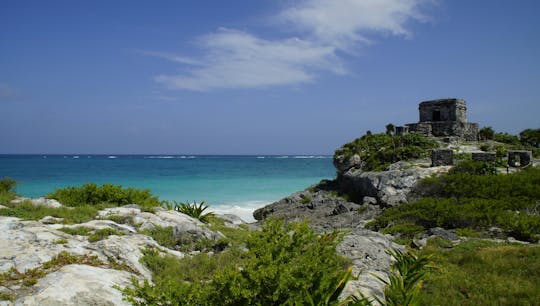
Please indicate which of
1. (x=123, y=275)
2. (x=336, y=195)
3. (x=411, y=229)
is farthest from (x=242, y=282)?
(x=336, y=195)

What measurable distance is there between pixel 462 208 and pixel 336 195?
36.3 ft

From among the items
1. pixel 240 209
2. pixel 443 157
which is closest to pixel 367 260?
pixel 443 157

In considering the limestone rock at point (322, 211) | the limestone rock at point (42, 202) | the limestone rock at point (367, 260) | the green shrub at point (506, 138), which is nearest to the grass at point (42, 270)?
the limestone rock at point (367, 260)

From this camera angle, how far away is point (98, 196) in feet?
42.4

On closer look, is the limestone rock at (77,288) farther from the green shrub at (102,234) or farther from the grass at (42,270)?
the green shrub at (102,234)

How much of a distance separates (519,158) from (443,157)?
3.93 meters

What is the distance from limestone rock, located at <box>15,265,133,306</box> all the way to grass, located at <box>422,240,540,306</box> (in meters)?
5.07

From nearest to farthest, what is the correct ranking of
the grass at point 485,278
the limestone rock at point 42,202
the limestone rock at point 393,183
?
the grass at point 485,278 < the limestone rock at point 42,202 < the limestone rock at point 393,183

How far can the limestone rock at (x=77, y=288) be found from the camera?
4.72m

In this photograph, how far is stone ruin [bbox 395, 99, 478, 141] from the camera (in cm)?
2867

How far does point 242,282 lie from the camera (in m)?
4.38

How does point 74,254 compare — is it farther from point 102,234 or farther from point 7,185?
point 7,185

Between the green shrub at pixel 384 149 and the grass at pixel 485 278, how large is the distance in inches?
529

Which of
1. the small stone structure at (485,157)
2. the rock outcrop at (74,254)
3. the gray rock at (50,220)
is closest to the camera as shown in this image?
the rock outcrop at (74,254)
